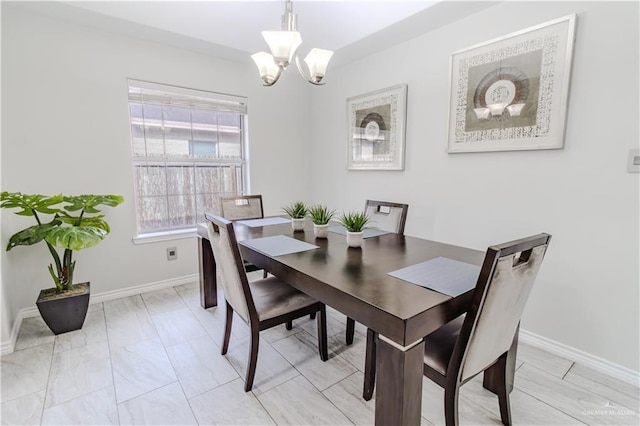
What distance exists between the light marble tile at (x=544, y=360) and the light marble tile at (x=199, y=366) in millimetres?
1842

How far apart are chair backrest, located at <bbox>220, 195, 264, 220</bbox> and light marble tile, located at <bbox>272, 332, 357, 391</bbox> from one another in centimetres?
122

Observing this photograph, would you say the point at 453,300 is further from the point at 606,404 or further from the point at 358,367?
the point at 606,404

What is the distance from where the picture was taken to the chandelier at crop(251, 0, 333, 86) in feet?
5.49

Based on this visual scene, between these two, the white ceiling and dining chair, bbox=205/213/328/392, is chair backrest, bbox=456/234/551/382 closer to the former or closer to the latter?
dining chair, bbox=205/213/328/392

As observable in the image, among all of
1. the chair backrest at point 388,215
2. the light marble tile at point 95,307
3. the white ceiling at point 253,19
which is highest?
the white ceiling at point 253,19

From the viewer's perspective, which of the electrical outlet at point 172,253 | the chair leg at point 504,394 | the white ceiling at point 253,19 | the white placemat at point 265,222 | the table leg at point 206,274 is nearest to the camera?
the chair leg at point 504,394

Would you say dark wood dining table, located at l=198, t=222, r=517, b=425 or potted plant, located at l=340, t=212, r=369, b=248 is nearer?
dark wood dining table, located at l=198, t=222, r=517, b=425

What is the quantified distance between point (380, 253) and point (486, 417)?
0.93m

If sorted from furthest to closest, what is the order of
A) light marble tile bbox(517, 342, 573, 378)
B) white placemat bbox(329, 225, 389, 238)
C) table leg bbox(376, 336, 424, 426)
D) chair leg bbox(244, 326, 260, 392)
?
1. white placemat bbox(329, 225, 389, 238)
2. light marble tile bbox(517, 342, 573, 378)
3. chair leg bbox(244, 326, 260, 392)
4. table leg bbox(376, 336, 424, 426)

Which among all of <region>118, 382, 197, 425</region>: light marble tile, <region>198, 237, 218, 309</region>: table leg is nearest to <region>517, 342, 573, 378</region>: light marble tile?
<region>118, 382, 197, 425</region>: light marble tile

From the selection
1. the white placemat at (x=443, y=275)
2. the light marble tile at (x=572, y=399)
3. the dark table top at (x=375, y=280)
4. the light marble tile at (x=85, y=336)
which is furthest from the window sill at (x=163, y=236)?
the light marble tile at (x=572, y=399)

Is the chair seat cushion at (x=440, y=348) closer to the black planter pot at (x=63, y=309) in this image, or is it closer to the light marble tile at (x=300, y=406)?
the light marble tile at (x=300, y=406)

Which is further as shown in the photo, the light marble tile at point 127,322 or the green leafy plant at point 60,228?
the light marble tile at point 127,322

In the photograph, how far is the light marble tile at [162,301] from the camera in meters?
2.60
